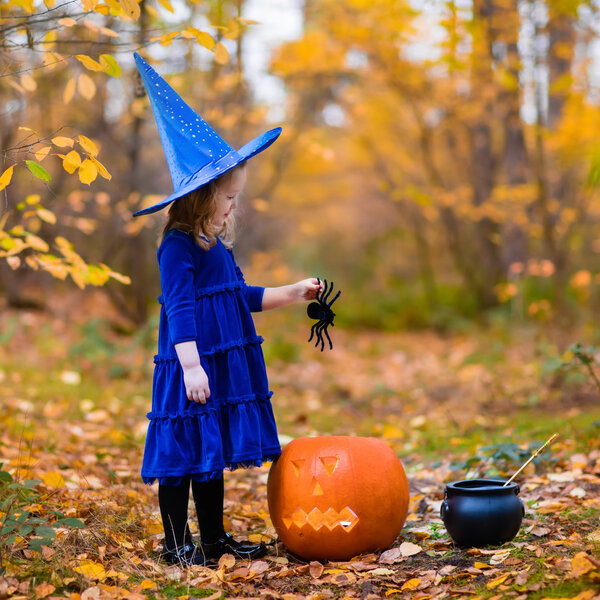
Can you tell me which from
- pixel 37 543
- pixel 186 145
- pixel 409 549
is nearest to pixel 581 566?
pixel 409 549

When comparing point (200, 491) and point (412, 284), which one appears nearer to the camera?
point (200, 491)

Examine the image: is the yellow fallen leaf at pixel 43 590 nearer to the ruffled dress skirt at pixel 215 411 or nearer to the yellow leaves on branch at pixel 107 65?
the ruffled dress skirt at pixel 215 411

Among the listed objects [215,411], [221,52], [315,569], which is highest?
[221,52]

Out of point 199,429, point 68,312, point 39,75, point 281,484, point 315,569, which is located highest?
point 39,75

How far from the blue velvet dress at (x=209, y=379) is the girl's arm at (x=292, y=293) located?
0.63ft

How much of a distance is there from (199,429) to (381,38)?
291 inches

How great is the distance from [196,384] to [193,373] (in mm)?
45

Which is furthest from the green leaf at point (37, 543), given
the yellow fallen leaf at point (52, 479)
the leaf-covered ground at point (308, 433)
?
the yellow fallen leaf at point (52, 479)

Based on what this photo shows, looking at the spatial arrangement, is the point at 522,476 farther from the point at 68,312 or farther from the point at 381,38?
the point at 68,312

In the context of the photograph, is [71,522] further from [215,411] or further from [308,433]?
A: [308,433]

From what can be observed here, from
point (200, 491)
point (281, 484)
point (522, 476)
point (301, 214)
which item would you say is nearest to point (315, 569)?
point (281, 484)

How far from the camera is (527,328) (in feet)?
31.5

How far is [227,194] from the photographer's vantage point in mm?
2738

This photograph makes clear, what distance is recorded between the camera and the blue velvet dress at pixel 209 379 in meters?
2.59
